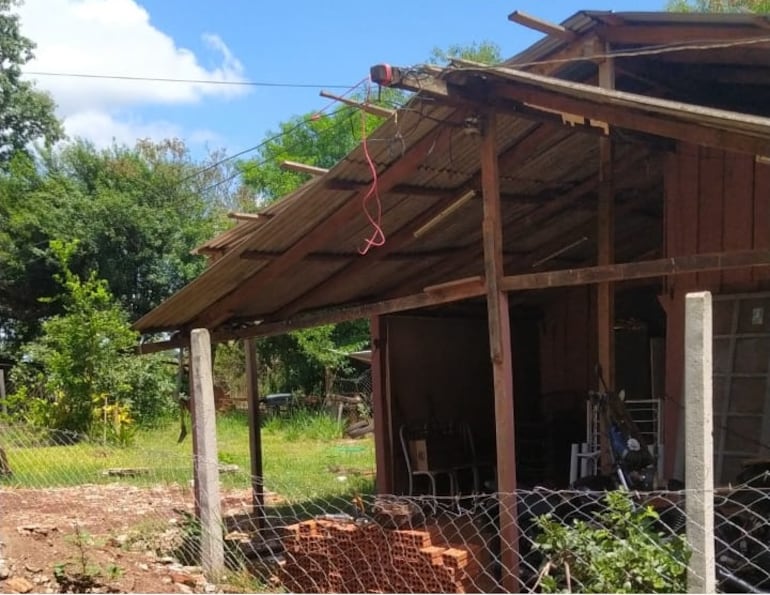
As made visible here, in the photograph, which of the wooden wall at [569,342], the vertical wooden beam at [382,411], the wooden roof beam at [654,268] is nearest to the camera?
the wooden roof beam at [654,268]

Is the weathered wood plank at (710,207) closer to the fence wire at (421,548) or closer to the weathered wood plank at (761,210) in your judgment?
the weathered wood plank at (761,210)

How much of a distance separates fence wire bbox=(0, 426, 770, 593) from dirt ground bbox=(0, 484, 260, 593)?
0.05 feet

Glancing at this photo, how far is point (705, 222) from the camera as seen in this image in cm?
683

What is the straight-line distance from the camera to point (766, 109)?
265 inches

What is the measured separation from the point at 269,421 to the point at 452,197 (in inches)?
525

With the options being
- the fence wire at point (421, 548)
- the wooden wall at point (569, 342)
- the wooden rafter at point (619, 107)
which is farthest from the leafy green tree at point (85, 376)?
the wooden rafter at point (619, 107)

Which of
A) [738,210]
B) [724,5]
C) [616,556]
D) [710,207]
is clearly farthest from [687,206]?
[724,5]

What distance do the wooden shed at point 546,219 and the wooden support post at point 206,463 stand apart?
65.0 inches

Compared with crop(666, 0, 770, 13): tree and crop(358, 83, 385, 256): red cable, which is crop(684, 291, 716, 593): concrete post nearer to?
crop(358, 83, 385, 256): red cable

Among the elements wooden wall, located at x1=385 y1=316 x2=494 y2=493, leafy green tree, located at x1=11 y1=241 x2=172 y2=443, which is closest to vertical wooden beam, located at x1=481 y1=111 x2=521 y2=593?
wooden wall, located at x1=385 y1=316 x2=494 y2=493

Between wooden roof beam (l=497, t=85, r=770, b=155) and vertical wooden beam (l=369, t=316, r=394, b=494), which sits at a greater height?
wooden roof beam (l=497, t=85, r=770, b=155)

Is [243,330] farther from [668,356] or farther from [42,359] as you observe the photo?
[42,359]

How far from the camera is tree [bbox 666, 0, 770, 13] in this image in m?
16.9

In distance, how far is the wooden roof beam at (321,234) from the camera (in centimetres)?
571
